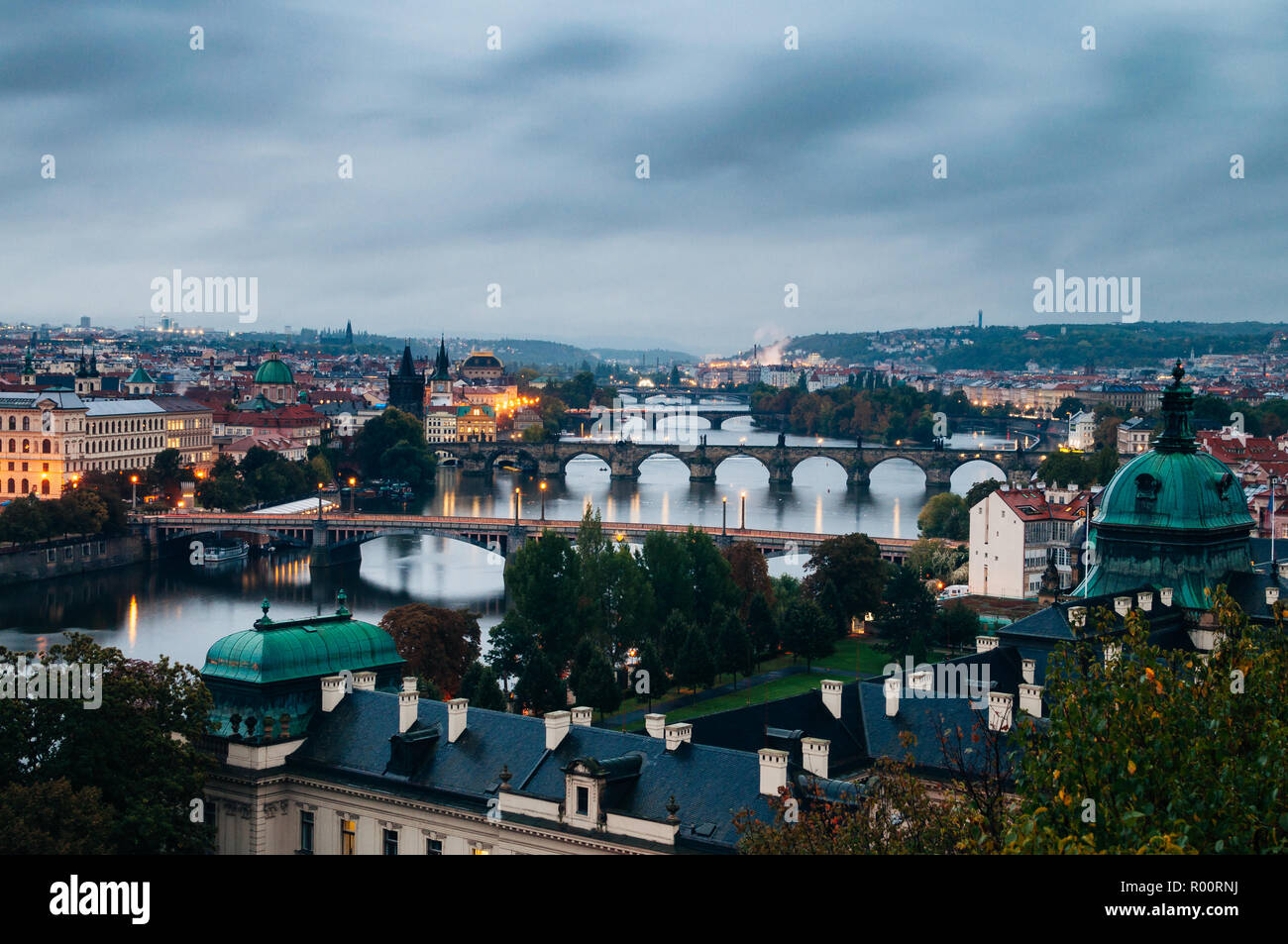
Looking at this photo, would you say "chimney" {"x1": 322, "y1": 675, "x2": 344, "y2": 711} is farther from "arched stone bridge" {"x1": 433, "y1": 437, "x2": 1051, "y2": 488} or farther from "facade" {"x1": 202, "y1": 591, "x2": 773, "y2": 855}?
"arched stone bridge" {"x1": 433, "y1": 437, "x2": 1051, "y2": 488}

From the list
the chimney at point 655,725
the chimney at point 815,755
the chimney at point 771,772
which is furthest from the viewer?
the chimney at point 655,725

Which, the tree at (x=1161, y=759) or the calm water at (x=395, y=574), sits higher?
the tree at (x=1161, y=759)

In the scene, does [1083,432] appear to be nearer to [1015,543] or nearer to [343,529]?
[343,529]

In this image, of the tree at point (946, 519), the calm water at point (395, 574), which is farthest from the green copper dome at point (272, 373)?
the tree at point (946, 519)

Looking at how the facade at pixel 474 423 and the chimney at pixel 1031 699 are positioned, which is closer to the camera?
the chimney at pixel 1031 699

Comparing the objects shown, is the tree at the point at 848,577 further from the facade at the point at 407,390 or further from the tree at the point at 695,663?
the facade at the point at 407,390

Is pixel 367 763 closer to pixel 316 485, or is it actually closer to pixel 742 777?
pixel 742 777

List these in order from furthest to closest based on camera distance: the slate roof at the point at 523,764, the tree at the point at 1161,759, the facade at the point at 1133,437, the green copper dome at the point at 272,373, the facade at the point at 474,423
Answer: the green copper dome at the point at 272,373 < the facade at the point at 474,423 < the facade at the point at 1133,437 < the slate roof at the point at 523,764 < the tree at the point at 1161,759

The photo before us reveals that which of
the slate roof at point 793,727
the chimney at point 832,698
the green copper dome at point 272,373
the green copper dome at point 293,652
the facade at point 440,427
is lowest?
the slate roof at point 793,727
